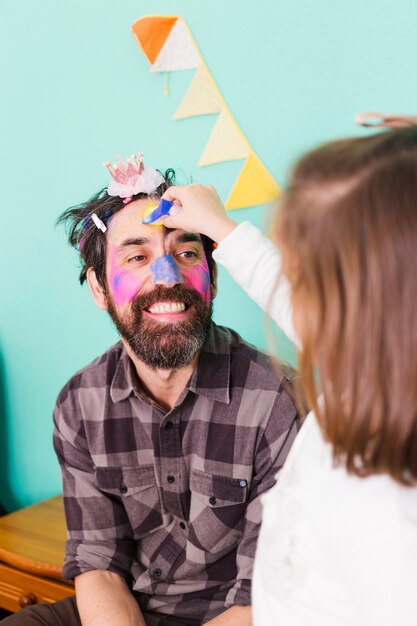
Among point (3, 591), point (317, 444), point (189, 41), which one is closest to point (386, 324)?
point (317, 444)

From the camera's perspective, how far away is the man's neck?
1.54 m

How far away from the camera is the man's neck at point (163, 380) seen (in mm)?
1541

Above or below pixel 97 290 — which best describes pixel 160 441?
below

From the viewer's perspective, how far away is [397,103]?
1.64 meters

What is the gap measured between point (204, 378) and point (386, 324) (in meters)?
0.76

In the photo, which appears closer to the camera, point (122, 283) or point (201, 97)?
point (122, 283)

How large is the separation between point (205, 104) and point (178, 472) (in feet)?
2.99

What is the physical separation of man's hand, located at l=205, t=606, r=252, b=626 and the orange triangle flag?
1.31 m

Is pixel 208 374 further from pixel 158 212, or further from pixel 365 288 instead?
pixel 365 288

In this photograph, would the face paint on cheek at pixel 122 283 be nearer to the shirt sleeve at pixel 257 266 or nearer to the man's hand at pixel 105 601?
the shirt sleeve at pixel 257 266

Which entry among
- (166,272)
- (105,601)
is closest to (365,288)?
(166,272)

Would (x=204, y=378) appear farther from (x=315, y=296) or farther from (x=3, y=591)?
(x=3, y=591)

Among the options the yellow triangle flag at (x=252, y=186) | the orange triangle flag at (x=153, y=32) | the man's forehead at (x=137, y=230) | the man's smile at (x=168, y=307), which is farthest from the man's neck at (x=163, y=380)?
the orange triangle flag at (x=153, y=32)

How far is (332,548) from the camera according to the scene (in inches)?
32.9
